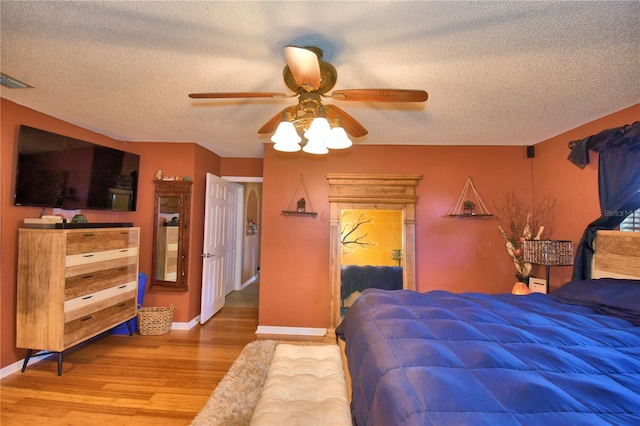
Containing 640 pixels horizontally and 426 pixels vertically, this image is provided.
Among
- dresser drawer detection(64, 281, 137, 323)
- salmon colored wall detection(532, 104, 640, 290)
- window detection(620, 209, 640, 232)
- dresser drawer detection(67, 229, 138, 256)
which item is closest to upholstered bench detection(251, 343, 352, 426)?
dresser drawer detection(64, 281, 137, 323)

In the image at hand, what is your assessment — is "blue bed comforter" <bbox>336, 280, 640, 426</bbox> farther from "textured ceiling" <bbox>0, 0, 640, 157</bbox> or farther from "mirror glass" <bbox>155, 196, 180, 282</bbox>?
"mirror glass" <bbox>155, 196, 180, 282</bbox>

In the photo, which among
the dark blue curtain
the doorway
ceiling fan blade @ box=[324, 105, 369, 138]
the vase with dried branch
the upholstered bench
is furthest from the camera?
the doorway

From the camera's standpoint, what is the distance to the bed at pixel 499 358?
854 mm

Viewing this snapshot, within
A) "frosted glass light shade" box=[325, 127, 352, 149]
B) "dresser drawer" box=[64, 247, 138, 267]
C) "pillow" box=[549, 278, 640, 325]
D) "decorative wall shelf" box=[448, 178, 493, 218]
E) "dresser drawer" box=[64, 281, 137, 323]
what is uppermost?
"frosted glass light shade" box=[325, 127, 352, 149]

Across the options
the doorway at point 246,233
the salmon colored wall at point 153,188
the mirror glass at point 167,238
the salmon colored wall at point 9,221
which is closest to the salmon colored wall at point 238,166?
the doorway at point 246,233

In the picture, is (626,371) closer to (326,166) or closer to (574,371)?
(574,371)

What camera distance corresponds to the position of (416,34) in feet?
4.75

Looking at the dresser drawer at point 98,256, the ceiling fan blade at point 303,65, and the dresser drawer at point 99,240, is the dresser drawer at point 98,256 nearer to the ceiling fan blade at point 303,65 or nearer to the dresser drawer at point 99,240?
the dresser drawer at point 99,240

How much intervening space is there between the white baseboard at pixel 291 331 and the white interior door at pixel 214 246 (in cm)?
88

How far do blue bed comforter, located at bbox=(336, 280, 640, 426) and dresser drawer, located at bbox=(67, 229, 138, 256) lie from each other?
8.40 feet

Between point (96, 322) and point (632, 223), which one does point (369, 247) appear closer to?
point (632, 223)

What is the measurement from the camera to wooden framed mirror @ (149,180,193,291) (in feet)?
11.6

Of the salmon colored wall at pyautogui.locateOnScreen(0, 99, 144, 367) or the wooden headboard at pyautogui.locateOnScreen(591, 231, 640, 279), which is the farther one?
the salmon colored wall at pyautogui.locateOnScreen(0, 99, 144, 367)

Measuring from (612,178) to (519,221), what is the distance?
3.73 ft
